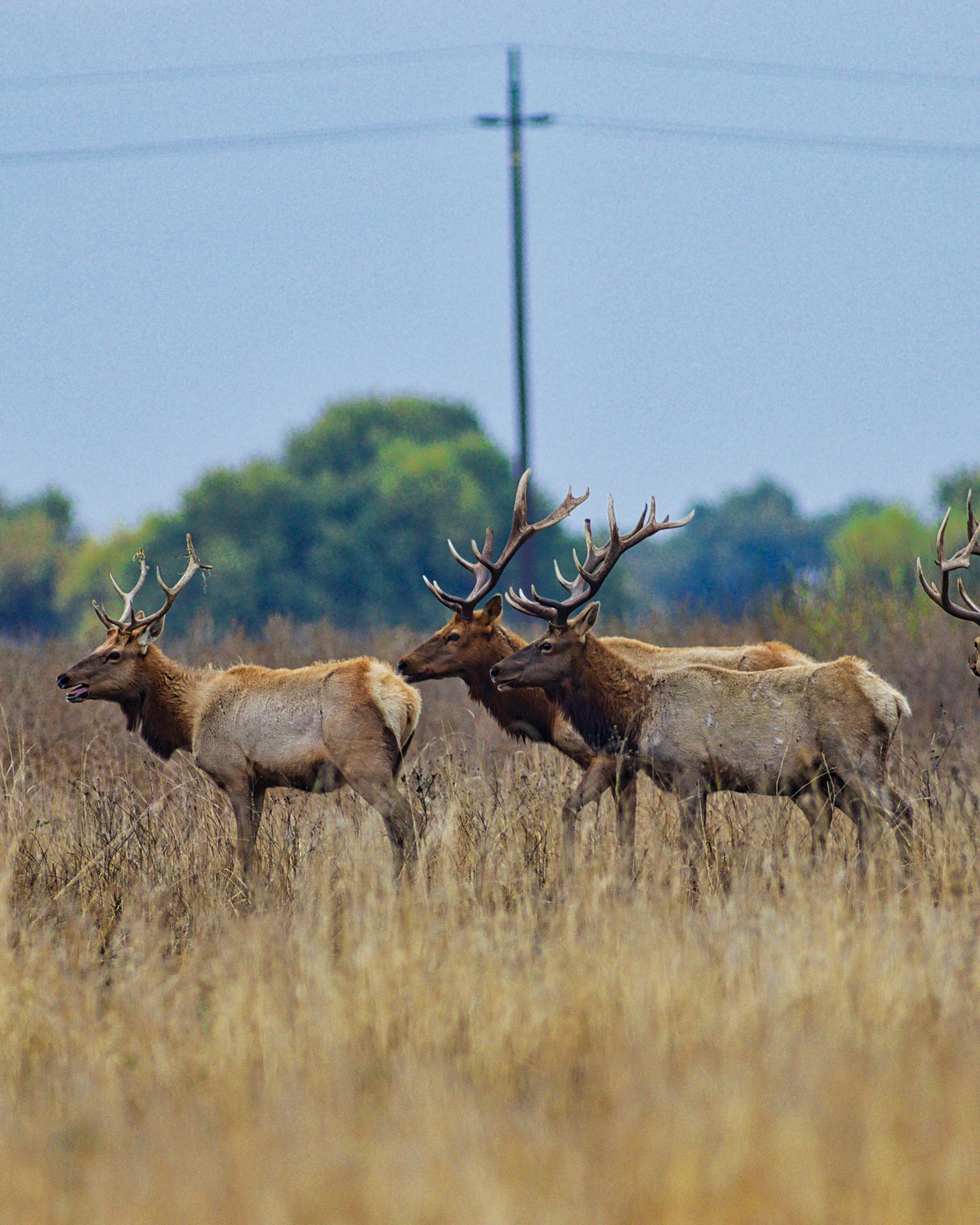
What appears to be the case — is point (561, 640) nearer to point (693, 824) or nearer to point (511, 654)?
point (511, 654)

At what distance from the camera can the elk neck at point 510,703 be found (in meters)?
9.11

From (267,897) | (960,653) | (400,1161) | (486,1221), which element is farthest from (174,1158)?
(960,653)

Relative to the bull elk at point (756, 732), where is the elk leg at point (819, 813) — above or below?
below

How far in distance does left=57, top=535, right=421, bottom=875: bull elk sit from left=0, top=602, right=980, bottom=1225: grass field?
253 millimetres

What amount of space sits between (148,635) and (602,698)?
2.84 meters

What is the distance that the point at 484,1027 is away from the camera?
14.1 feet

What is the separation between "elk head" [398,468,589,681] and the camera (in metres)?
9.04

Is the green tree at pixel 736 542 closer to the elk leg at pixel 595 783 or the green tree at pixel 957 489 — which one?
the green tree at pixel 957 489

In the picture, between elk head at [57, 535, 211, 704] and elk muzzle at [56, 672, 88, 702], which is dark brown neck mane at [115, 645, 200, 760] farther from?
elk muzzle at [56, 672, 88, 702]

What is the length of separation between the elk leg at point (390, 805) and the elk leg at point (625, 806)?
3.76 feet

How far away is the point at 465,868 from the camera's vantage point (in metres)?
6.96

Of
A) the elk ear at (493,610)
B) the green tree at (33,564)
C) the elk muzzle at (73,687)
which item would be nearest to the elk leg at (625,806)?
the elk ear at (493,610)

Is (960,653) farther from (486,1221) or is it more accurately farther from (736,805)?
(486,1221)

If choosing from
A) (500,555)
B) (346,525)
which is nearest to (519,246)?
(500,555)
